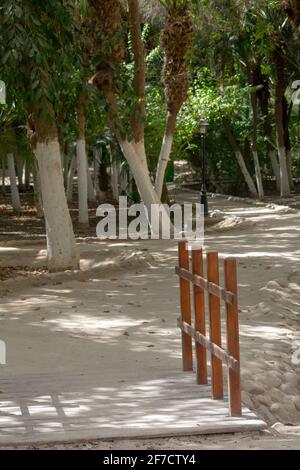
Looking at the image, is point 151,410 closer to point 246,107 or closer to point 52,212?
point 52,212

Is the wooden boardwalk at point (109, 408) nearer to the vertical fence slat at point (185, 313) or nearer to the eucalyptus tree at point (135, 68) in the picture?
the vertical fence slat at point (185, 313)

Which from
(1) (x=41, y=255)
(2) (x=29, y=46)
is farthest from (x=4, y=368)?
(1) (x=41, y=255)

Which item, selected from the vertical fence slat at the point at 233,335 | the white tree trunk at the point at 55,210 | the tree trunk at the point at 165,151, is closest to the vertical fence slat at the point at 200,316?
the vertical fence slat at the point at 233,335

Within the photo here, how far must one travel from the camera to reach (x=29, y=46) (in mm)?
15000

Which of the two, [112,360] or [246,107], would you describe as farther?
[246,107]

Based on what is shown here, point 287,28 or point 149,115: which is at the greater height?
point 287,28

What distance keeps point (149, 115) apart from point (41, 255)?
13596 millimetres

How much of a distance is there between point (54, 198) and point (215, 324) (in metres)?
8.91

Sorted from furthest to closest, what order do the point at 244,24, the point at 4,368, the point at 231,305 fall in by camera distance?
the point at 244,24, the point at 4,368, the point at 231,305

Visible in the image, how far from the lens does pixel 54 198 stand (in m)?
16.9

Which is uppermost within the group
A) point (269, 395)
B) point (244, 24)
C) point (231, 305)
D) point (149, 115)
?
point (244, 24)

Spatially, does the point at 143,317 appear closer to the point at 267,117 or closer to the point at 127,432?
the point at 127,432

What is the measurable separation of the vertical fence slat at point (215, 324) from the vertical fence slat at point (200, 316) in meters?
0.43

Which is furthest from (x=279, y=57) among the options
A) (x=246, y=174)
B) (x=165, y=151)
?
(x=165, y=151)
